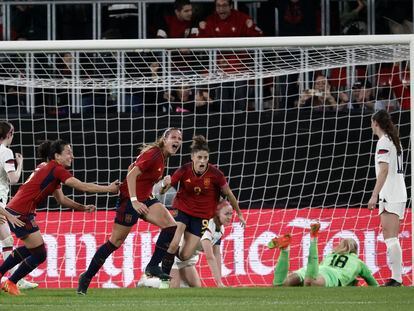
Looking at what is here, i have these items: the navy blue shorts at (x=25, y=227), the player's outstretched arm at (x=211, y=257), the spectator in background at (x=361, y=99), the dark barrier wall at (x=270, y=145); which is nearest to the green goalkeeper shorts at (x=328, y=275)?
the player's outstretched arm at (x=211, y=257)

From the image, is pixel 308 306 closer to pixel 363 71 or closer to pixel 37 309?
pixel 37 309

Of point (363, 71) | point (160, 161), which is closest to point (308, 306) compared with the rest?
point (160, 161)

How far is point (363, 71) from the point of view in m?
17.0

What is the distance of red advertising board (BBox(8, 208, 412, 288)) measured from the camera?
48.3 feet

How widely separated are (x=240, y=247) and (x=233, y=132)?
5.65ft

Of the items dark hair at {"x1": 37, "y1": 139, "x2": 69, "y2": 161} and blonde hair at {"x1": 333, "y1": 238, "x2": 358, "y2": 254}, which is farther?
blonde hair at {"x1": 333, "y1": 238, "x2": 358, "y2": 254}

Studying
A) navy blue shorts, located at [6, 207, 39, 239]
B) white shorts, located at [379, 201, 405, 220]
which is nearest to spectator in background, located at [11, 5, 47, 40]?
navy blue shorts, located at [6, 207, 39, 239]

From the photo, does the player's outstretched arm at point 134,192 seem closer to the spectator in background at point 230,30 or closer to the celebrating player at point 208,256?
the celebrating player at point 208,256

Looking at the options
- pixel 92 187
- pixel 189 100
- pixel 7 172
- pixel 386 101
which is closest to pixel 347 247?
pixel 92 187

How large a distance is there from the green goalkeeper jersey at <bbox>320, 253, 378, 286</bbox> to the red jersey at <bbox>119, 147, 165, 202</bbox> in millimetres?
2229

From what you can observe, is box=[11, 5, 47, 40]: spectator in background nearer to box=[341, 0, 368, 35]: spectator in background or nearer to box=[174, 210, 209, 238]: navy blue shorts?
box=[341, 0, 368, 35]: spectator in background

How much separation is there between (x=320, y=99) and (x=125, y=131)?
2.47 meters

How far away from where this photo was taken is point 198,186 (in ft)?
42.8

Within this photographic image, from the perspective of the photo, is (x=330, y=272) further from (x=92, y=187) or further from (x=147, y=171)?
(x=92, y=187)
